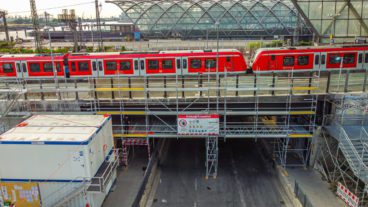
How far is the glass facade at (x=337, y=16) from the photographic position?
27198 millimetres

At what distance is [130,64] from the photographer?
22.8m

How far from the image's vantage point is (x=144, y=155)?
63.4 ft

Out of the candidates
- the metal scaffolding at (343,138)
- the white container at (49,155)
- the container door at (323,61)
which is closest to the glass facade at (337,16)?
the container door at (323,61)

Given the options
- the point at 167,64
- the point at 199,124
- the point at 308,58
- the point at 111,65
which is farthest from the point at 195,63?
the point at 308,58

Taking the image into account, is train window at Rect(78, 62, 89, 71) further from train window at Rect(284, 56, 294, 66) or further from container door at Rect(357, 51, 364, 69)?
container door at Rect(357, 51, 364, 69)

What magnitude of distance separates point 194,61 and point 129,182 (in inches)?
405

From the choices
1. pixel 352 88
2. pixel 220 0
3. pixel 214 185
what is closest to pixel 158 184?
pixel 214 185

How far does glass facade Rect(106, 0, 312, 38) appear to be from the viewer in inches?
2427

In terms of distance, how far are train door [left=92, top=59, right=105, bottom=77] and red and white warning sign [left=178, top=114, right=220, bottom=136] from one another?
31.5 feet

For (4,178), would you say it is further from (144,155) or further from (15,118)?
(144,155)

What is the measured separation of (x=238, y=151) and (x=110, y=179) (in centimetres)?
1015

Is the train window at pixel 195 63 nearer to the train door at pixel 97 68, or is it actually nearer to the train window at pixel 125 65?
the train window at pixel 125 65

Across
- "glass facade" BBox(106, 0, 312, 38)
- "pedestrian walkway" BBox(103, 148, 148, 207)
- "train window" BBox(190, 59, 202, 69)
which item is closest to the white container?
"pedestrian walkway" BBox(103, 148, 148, 207)

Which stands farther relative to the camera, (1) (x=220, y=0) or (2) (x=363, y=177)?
(1) (x=220, y=0)
